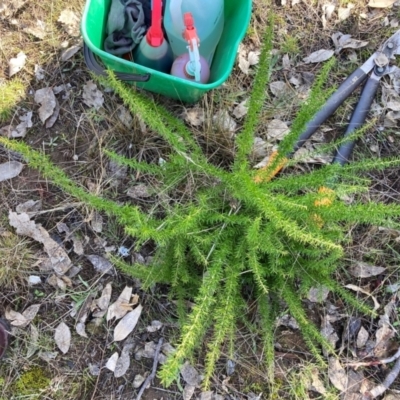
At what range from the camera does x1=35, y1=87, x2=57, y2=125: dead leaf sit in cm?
229

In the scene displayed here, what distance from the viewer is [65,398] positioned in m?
2.09

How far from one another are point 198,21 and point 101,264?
3.80ft

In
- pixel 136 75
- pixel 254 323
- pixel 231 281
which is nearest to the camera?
pixel 231 281

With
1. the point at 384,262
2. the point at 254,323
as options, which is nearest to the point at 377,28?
the point at 384,262

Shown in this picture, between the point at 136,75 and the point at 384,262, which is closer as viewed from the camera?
the point at 136,75

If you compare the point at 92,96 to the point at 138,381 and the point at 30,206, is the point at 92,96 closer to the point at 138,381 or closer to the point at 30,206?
the point at 30,206

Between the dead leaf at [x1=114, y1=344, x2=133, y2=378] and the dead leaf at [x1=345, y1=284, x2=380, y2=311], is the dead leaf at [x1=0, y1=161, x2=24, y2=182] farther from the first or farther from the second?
the dead leaf at [x1=345, y1=284, x2=380, y2=311]

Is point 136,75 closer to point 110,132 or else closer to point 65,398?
point 110,132

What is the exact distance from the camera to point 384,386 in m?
2.04

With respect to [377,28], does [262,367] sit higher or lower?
lower

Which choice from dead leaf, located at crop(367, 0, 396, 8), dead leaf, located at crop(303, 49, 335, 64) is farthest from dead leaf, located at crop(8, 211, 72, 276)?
dead leaf, located at crop(367, 0, 396, 8)

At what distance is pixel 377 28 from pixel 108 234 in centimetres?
164

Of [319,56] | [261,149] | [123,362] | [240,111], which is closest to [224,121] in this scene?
[240,111]

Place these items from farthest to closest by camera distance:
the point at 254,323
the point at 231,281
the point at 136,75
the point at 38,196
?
the point at 38,196
the point at 254,323
the point at 136,75
the point at 231,281
